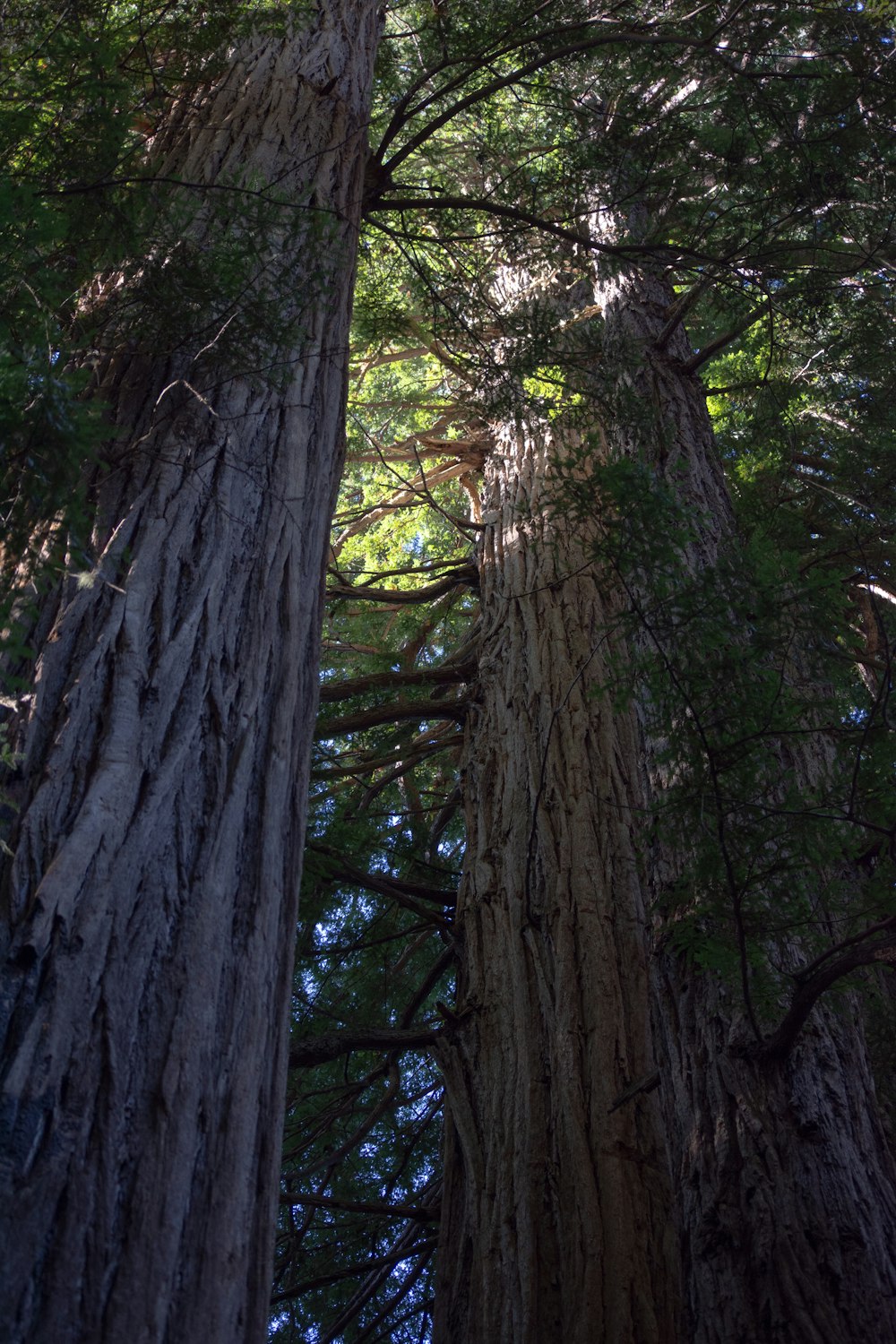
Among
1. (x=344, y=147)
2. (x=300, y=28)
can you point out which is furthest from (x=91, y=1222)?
(x=300, y=28)

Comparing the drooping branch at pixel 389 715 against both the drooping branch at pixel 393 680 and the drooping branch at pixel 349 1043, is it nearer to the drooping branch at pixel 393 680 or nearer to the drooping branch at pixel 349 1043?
the drooping branch at pixel 393 680

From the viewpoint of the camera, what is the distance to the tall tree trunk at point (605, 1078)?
9.34ft

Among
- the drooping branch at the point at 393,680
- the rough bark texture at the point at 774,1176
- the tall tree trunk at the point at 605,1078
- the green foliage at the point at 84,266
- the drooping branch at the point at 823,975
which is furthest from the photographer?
the drooping branch at the point at 393,680

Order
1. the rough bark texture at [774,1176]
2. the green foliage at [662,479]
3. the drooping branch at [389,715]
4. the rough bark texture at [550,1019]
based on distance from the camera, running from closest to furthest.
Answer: the rough bark texture at [774,1176], the green foliage at [662,479], the rough bark texture at [550,1019], the drooping branch at [389,715]

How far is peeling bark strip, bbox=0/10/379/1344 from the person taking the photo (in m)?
1.60

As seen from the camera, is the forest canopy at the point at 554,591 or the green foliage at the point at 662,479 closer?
the forest canopy at the point at 554,591

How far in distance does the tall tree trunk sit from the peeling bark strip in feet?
5.04

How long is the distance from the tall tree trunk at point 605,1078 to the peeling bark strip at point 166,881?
1536 mm

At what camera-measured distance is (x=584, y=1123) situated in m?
4.04

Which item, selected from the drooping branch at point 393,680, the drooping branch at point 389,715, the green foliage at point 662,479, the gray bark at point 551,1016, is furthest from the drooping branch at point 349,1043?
the drooping branch at point 393,680

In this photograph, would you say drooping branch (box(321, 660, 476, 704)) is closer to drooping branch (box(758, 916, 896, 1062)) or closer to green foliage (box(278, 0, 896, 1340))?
green foliage (box(278, 0, 896, 1340))

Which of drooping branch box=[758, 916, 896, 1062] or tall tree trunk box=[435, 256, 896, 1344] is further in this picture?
tall tree trunk box=[435, 256, 896, 1344]

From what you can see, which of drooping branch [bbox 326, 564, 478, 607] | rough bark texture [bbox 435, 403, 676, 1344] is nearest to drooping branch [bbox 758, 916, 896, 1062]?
rough bark texture [bbox 435, 403, 676, 1344]

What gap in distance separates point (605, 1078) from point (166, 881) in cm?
276
